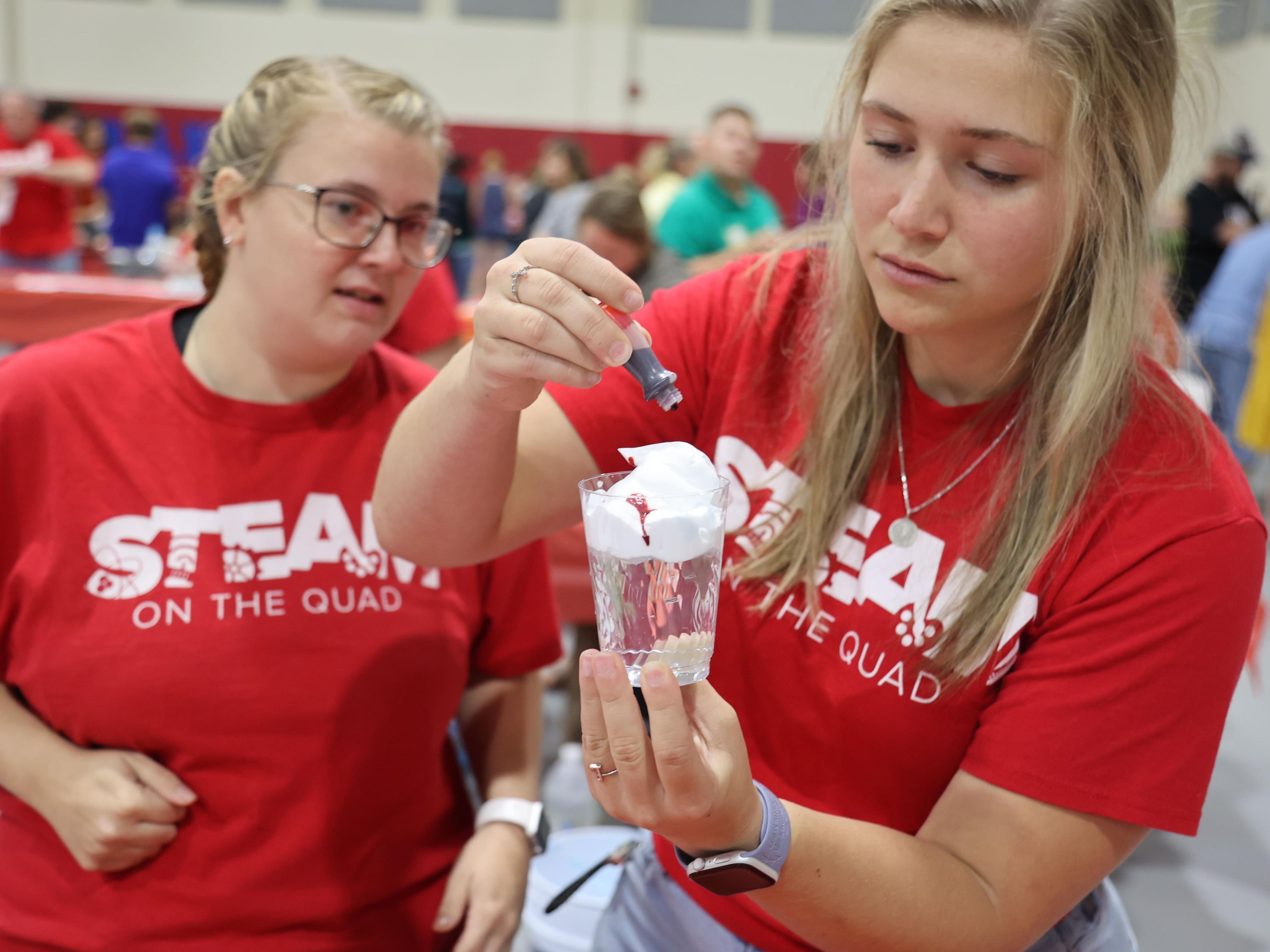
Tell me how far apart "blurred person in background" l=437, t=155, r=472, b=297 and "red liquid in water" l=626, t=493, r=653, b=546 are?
23.2 feet

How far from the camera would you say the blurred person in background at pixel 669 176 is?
7129 mm

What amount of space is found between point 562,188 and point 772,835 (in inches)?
317

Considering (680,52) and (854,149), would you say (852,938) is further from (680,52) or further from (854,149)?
(680,52)

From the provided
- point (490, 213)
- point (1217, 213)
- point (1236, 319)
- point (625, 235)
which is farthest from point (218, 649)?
point (490, 213)

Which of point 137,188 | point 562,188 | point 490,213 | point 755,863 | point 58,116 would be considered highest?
point 755,863

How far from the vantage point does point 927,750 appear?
1.17 metres

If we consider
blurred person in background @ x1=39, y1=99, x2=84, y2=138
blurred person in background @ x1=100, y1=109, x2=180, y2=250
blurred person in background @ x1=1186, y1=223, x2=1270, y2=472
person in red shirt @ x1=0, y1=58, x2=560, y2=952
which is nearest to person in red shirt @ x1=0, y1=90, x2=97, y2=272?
blurred person in background @ x1=39, y1=99, x2=84, y2=138

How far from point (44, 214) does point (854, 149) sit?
6692 mm

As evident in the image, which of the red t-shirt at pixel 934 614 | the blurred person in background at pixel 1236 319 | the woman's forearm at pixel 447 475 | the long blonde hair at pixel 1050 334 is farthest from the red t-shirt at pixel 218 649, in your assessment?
the blurred person in background at pixel 1236 319

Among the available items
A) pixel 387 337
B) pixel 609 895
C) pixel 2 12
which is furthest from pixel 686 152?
pixel 2 12

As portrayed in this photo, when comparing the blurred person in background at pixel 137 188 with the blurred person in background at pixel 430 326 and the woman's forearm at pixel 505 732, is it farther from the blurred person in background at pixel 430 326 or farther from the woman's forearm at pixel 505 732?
the woman's forearm at pixel 505 732

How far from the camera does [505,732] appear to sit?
1.64m

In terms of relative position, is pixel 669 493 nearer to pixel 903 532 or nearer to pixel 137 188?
pixel 903 532

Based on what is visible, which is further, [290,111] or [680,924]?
[290,111]
